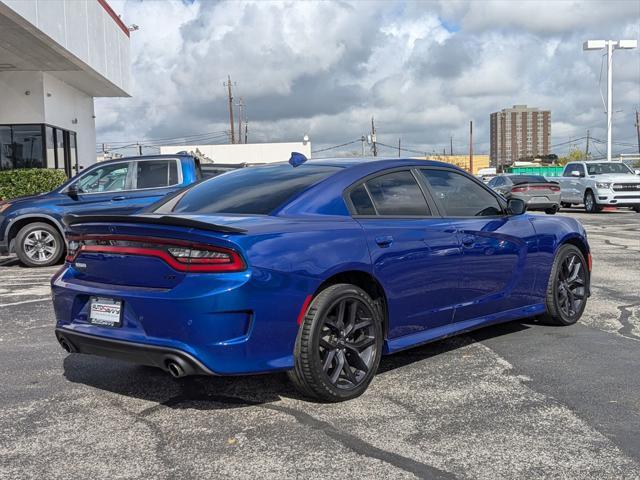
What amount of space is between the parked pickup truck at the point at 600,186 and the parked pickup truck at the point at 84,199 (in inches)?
670

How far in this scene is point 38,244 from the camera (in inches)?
449

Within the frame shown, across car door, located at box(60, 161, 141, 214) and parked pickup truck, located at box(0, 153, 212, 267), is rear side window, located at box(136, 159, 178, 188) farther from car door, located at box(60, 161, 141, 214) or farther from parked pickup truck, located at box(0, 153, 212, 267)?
car door, located at box(60, 161, 141, 214)

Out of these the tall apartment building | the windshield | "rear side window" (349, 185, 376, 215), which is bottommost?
"rear side window" (349, 185, 376, 215)

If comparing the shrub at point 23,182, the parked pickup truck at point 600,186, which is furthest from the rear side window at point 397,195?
the parked pickup truck at point 600,186

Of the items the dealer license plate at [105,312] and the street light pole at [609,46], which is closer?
the dealer license plate at [105,312]

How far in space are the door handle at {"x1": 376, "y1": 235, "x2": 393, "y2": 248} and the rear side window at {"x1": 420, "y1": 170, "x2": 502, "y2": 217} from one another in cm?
86

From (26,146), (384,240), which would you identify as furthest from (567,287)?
(26,146)

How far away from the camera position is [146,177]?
11305mm

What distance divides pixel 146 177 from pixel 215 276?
7.94 meters

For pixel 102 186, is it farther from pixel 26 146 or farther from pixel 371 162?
pixel 26 146

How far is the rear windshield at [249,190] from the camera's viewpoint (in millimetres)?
4598

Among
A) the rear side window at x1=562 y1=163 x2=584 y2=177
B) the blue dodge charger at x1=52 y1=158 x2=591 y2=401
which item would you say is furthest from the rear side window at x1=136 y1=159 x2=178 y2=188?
the rear side window at x1=562 y1=163 x2=584 y2=177

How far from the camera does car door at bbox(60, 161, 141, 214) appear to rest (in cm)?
1112

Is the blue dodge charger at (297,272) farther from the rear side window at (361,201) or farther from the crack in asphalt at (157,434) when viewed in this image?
the crack in asphalt at (157,434)
